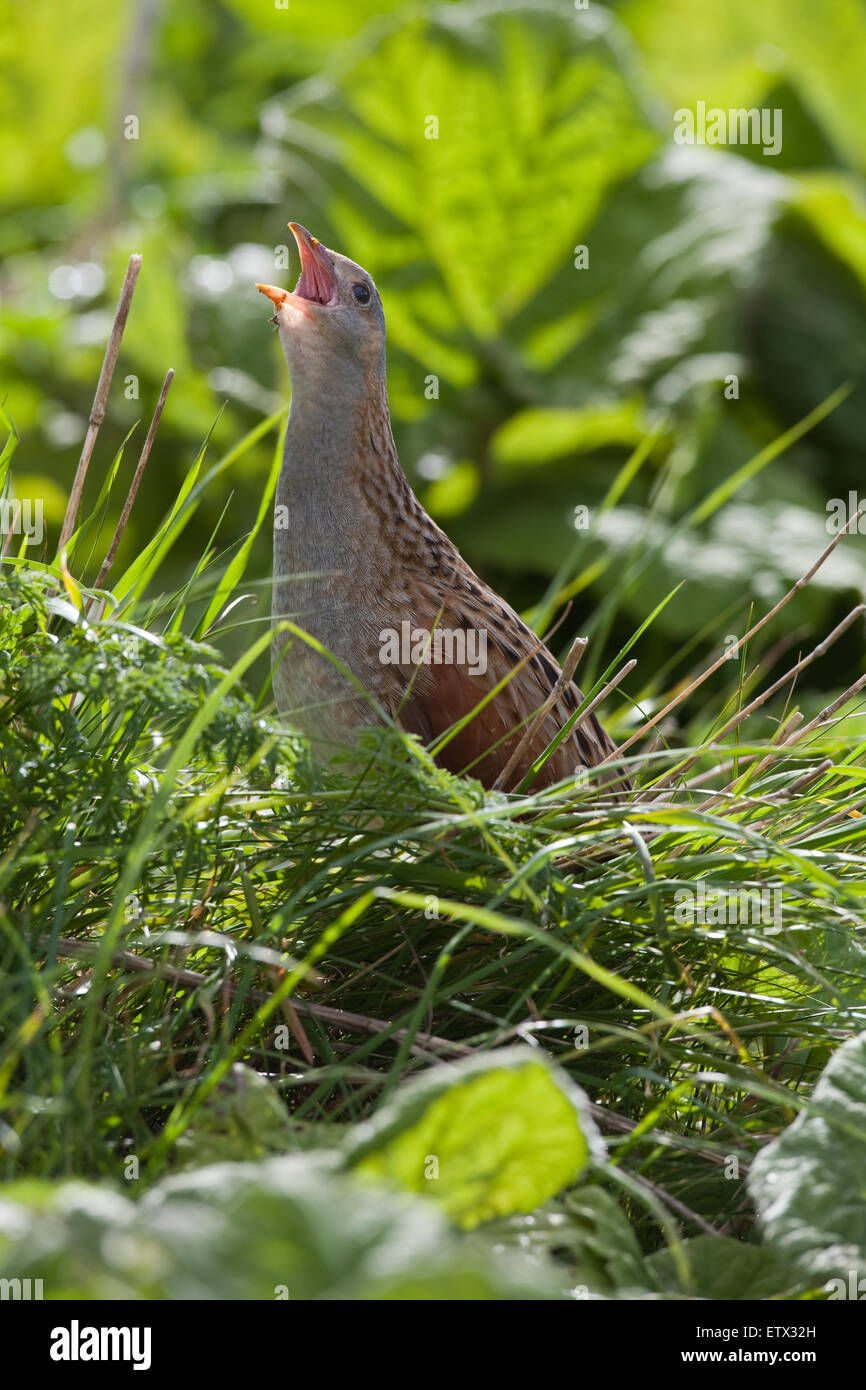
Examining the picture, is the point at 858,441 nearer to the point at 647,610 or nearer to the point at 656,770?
the point at 647,610

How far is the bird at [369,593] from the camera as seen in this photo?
7.42 ft

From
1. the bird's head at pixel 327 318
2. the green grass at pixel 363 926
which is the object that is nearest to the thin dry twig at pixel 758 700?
the green grass at pixel 363 926

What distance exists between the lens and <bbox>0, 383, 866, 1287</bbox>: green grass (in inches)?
63.6

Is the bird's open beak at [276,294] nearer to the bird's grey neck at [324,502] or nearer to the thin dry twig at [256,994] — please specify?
the bird's grey neck at [324,502]

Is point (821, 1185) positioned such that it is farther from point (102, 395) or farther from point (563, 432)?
point (563, 432)

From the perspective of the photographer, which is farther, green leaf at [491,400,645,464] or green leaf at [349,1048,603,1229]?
green leaf at [491,400,645,464]

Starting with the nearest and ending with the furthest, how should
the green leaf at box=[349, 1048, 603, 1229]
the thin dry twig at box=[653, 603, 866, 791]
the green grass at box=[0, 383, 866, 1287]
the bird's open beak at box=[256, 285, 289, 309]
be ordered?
the green leaf at box=[349, 1048, 603, 1229], the green grass at box=[0, 383, 866, 1287], the thin dry twig at box=[653, 603, 866, 791], the bird's open beak at box=[256, 285, 289, 309]

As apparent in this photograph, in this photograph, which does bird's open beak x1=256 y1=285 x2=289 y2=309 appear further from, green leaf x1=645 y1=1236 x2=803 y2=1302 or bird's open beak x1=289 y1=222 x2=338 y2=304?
green leaf x1=645 y1=1236 x2=803 y2=1302

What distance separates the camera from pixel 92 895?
6.09 ft

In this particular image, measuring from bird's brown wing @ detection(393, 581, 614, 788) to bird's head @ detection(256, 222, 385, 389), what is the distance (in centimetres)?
46

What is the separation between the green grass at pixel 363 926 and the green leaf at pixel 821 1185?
0.04 meters

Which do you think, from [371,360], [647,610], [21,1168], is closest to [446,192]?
[647,610]

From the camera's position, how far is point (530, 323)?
537cm

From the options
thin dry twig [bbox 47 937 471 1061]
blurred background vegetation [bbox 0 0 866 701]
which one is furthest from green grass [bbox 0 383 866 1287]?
blurred background vegetation [bbox 0 0 866 701]
